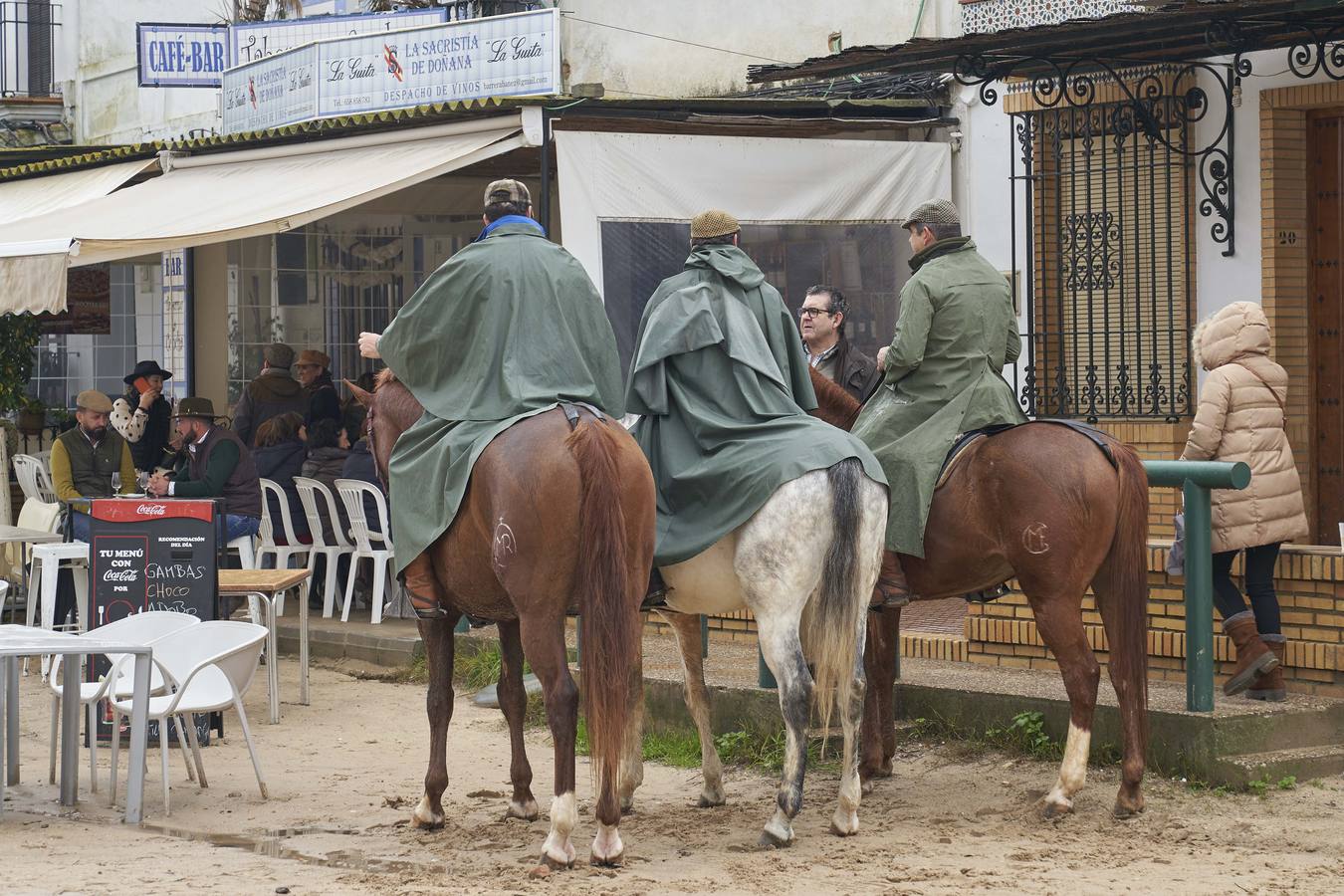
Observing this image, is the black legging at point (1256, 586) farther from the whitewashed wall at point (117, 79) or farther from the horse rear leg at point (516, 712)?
the whitewashed wall at point (117, 79)

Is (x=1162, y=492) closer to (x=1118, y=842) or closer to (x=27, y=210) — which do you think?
(x=1118, y=842)

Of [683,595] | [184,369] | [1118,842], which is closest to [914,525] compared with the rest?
[683,595]

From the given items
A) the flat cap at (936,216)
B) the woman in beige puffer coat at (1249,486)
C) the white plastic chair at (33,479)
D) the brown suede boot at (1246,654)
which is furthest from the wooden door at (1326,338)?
the white plastic chair at (33,479)

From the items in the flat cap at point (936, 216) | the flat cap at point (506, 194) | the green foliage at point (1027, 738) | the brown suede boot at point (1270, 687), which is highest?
the flat cap at point (506, 194)

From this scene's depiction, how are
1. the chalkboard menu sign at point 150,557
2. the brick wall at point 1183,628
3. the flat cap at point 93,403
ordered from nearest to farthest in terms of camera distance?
1. the brick wall at point 1183,628
2. the chalkboard menu sign at point 150,557
3. the flat cap at point 93,403

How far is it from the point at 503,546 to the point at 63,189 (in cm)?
908

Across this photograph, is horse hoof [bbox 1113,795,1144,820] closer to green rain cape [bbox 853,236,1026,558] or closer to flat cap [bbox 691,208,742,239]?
green rain cape [bbox 853,236,1026,558]

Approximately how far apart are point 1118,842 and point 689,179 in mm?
5612

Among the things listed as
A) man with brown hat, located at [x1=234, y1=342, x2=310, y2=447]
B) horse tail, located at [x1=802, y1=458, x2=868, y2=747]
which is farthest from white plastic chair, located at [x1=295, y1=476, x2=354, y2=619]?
horse tail, located at [x1=802, y1=458, x2=868, y2=747]

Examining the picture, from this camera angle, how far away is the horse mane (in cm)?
724

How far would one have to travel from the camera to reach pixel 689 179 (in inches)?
425

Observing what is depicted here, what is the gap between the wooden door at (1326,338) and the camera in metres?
9.85

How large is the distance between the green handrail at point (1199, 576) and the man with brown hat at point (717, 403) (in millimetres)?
1332

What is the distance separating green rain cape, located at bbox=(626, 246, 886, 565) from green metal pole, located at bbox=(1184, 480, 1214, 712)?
134 cm
